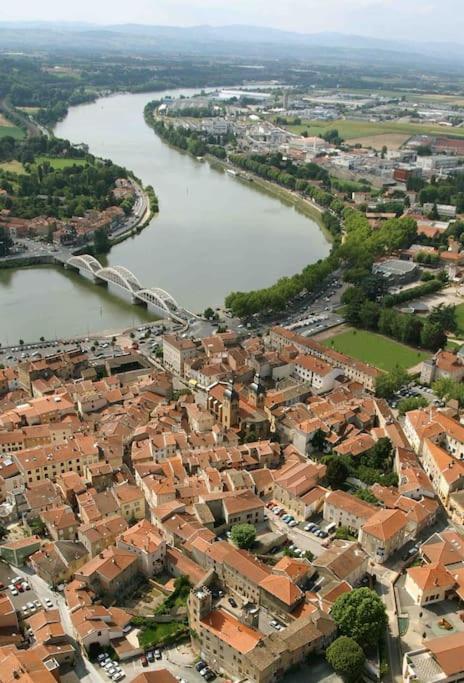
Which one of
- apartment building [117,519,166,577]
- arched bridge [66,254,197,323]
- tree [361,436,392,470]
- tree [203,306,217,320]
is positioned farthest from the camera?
arched bridge [66,254,197,323]

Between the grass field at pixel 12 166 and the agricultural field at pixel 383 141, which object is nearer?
the grass field at pixel 12 166

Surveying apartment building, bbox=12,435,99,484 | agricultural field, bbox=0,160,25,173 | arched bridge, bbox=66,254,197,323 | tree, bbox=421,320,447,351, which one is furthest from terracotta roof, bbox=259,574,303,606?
agricultural field, bbox=0,160,25,173

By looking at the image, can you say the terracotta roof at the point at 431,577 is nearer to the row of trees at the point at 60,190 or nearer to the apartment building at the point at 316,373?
the apartment building at the point at 316,373

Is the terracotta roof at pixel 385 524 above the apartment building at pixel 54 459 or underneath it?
above

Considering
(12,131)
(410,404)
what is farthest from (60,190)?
(410,404)

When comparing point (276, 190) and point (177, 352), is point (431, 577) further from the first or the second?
point (276, 190)

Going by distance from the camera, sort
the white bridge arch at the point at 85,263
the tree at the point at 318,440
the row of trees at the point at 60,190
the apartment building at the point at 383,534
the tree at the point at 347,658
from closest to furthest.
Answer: the tree at the point at 347,658 < the apartment building at the point at 383,534 < the tree at the point at 318,440 < the white bridge arch at the point at 85,263 < the row of trees at the point at 60,190

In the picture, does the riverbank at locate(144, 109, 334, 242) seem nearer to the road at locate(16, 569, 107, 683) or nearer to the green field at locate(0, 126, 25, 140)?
the green field at locate(0, 126, 25, 140)

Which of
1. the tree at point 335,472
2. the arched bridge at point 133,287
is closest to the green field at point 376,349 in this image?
the arched bridge at point 133,287
